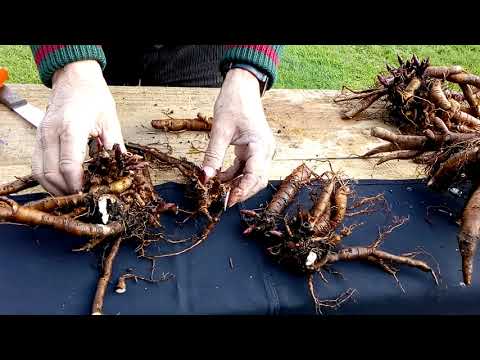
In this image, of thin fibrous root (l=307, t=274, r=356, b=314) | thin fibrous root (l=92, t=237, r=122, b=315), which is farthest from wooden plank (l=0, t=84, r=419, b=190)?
thin fibrous root (l=307, t=274, r=356, b=314)

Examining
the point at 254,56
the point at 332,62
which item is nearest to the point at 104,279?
the point at 254,56

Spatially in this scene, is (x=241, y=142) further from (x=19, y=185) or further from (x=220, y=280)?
(x=19, y=185)

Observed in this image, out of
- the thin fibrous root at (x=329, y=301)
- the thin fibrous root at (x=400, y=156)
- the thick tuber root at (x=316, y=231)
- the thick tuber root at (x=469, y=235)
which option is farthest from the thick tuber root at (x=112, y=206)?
the thick tuber root at (x=469, y=235)

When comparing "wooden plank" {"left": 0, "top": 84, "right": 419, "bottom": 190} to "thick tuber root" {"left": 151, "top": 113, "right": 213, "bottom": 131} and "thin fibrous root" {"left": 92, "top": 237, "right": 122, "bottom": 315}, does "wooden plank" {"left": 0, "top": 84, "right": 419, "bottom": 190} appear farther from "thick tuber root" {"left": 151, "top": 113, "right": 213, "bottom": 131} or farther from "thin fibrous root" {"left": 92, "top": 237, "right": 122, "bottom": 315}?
"thin fibrous root" {"left": 92, "top": 237, "right": 122, "bottom": 315}

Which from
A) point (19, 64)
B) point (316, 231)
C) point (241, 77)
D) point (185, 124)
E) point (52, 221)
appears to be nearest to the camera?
point (52, 221)

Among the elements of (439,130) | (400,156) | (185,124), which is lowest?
(185,124)

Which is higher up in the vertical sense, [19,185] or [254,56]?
[254,56]
